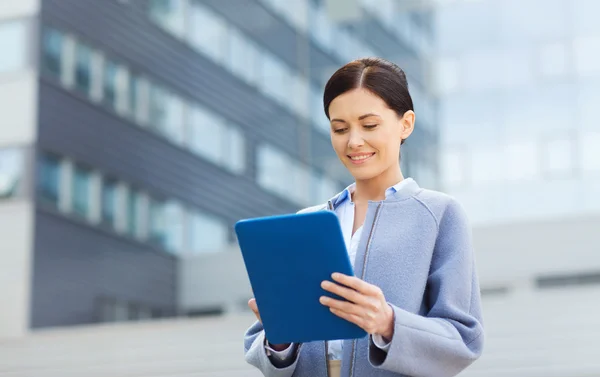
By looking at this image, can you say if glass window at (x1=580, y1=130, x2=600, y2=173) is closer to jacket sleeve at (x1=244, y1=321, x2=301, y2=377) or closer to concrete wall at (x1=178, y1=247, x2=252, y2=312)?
concrete wall at (x1=178, y1=247, x2=252, y2=312)

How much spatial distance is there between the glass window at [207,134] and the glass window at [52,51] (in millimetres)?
3231

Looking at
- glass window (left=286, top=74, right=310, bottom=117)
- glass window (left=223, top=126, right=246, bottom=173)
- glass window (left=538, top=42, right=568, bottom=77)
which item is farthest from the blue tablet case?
glass window (left=223, top=126, right=246, bottom=173)

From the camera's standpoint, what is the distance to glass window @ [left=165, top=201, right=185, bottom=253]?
16.2 meters

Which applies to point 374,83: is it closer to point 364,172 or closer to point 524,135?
point 364,172

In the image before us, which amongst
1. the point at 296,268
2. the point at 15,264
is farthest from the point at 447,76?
the point at 296,268

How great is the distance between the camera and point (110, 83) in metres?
15.2

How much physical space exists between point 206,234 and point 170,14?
380cm

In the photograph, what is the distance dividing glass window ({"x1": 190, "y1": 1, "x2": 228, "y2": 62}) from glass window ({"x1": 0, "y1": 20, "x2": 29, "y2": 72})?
11.7ft

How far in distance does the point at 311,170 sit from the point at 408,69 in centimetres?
250

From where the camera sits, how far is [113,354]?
7.98m

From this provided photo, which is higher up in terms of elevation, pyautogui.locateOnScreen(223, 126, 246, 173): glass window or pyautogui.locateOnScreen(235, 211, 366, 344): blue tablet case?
pyautogui.locateOnScreen(223, 126, 246, 173): glass window

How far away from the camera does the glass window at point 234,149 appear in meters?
17.5

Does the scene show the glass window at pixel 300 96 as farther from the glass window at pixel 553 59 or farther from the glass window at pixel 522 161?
the glass window at pixel 553 59

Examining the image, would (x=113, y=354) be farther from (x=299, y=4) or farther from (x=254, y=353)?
(x=299, y=4)
